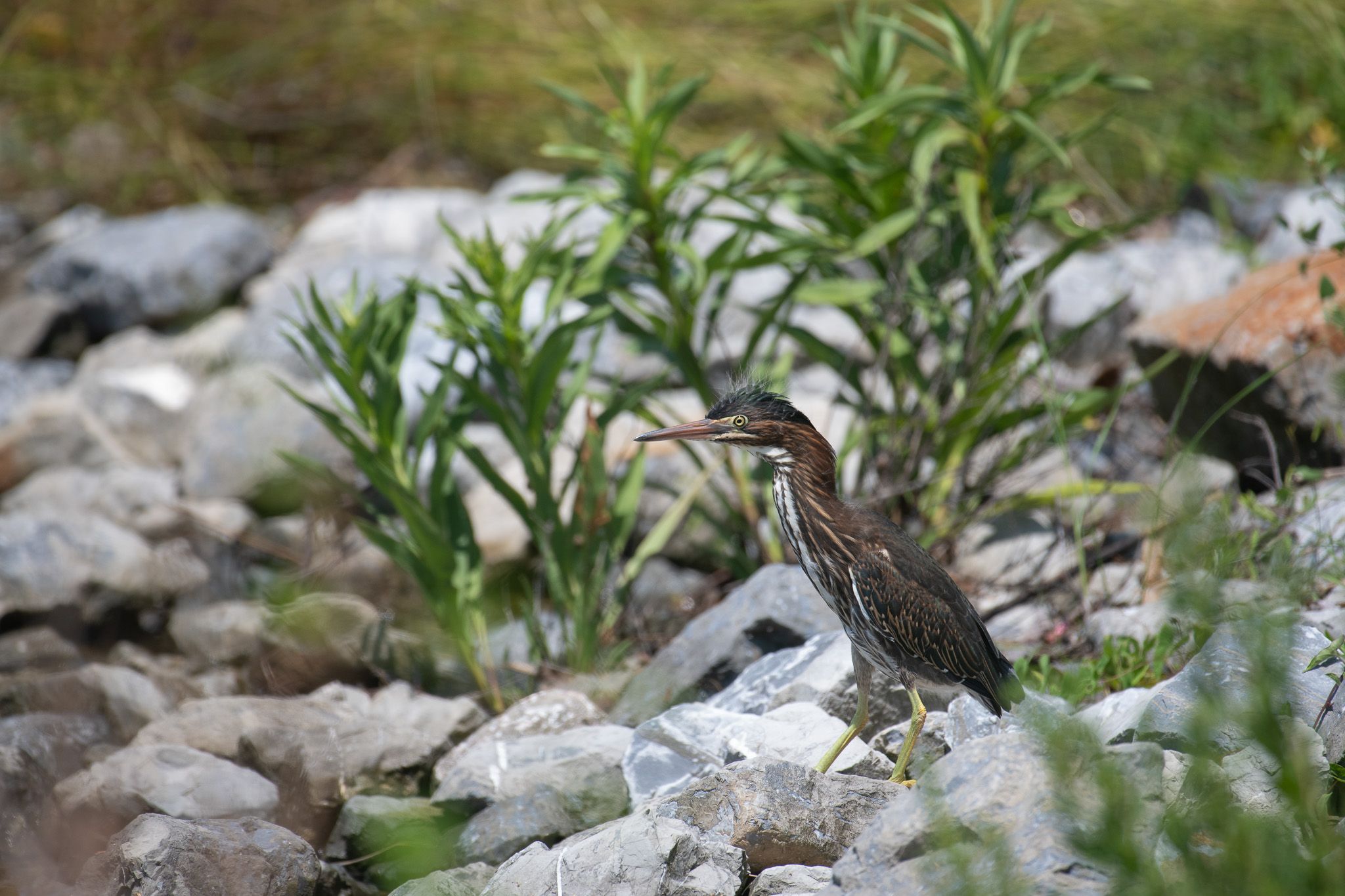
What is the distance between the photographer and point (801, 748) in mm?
3508

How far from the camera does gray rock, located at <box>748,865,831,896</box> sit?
281 cm

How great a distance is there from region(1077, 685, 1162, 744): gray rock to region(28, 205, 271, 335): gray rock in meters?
6.03

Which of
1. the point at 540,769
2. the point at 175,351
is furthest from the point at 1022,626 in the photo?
the point at 175,351

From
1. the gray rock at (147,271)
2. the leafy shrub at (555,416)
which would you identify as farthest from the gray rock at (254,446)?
the leafy shrub at (555,416)

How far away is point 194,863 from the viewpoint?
2.99 m

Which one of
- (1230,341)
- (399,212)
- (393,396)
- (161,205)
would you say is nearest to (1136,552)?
(1230,341)

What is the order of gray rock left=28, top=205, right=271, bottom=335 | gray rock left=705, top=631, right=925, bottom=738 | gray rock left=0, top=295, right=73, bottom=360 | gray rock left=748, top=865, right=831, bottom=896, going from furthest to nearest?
gray rock left=28, top=205, right=271, bottom=335, gray rock left=0, top=295, right=73, bottom=360, gray rock left=705, top=631, right=925, bottom=738, gray rock left=748, top=865, right=831, bottom=896

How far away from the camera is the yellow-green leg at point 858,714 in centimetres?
335

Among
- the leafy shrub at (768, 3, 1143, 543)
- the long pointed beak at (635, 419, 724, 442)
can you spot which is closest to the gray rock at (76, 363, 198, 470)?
the leafy shrub at (768, 3, 1143, 543)

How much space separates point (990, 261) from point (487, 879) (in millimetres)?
2661

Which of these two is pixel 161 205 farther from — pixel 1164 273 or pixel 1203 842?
pixel 1203 842

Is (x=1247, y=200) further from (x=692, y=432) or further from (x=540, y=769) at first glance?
(x=540, y=769)

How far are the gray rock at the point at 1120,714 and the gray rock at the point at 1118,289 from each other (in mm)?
3209

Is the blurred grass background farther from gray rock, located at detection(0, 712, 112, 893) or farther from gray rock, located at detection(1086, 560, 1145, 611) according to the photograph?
gray rock, located at detection(0, 712, 112, 893)
